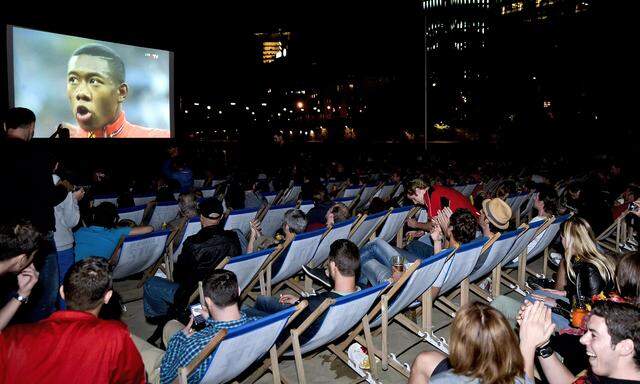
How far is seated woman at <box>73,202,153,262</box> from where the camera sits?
15.3ft

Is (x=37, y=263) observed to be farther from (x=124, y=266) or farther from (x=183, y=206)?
(x=183, y=206)

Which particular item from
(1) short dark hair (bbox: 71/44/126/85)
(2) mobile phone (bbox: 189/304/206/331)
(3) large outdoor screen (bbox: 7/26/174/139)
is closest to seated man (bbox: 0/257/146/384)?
(2) mobile phone (bbox: 189/304/206/331)

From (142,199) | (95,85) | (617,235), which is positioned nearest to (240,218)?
(142,199)

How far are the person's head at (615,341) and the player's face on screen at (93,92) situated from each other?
1162 centimetres

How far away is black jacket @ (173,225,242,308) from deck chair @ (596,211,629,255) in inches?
190

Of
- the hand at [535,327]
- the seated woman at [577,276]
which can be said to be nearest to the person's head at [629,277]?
the seated woman at [577,276]

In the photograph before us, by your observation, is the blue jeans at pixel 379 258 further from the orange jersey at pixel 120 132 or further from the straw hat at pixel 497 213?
the orange jersey at pixel 120 132

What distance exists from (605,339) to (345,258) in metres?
1.75

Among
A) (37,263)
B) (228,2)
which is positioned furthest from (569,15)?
(37,263)

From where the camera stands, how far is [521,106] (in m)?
33.6

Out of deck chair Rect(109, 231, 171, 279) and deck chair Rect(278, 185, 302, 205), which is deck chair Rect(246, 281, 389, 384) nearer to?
deck chair Rect(109, 231, 171, 279)

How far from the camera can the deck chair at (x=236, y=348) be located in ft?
7.66

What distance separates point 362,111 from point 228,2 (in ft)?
114

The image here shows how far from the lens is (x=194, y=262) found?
3988 millimetres
